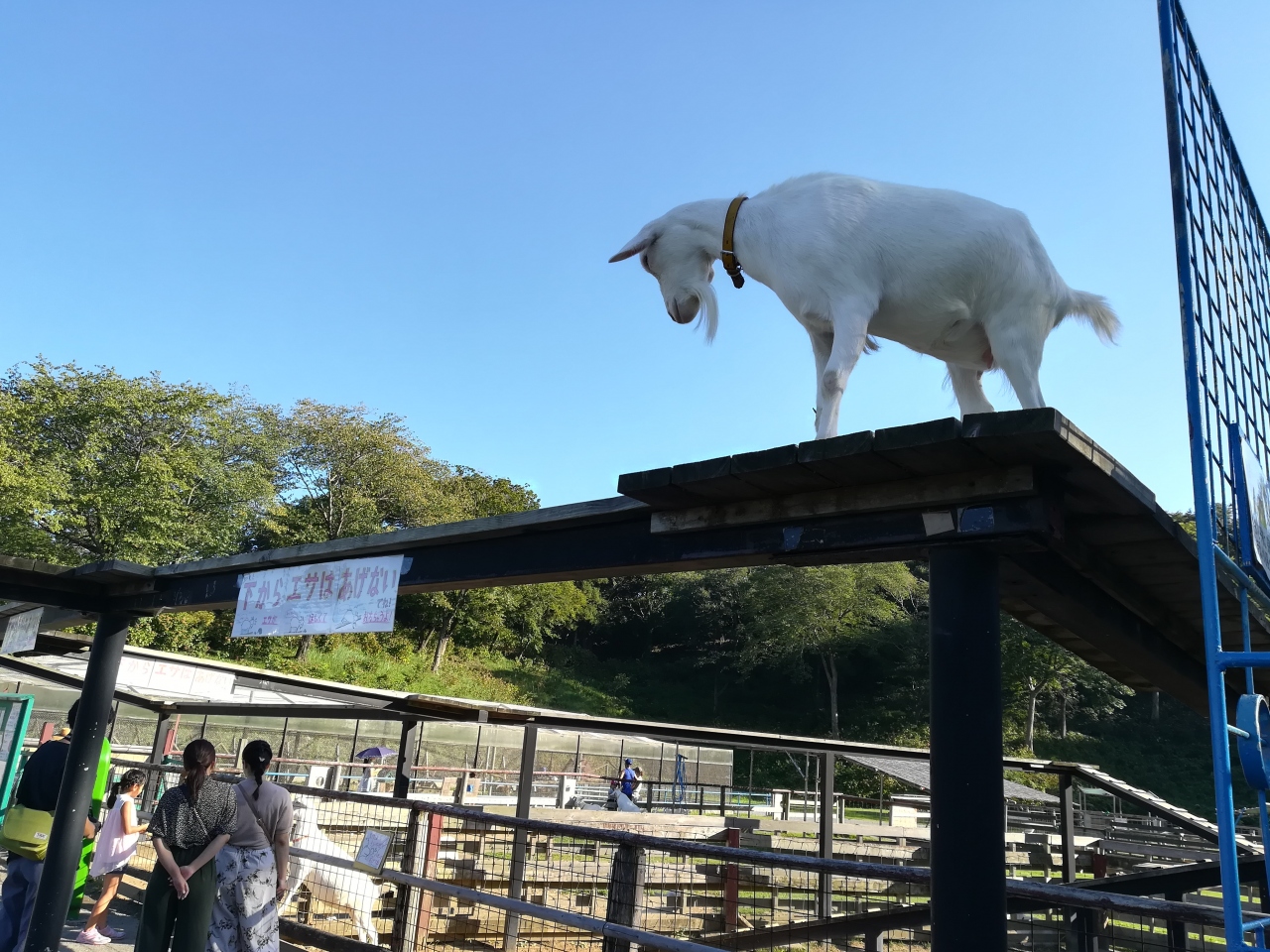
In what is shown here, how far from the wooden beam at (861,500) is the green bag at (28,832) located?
5049 mm

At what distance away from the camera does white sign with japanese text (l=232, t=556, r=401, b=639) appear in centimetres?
494

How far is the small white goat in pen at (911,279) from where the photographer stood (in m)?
3.59

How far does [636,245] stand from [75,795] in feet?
17.0

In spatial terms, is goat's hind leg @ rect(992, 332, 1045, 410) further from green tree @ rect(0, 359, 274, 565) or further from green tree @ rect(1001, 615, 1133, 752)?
green tree @ rect(1001, 615, 1133, 752)

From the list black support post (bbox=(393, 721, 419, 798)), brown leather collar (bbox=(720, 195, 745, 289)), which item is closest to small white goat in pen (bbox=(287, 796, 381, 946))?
black support post (bbox=(393, 721, 419, 798))

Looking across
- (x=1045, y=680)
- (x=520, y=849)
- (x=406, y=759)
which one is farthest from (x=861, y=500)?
(x=1045, y=680)

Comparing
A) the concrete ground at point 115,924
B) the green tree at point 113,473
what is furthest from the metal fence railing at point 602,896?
the green tree at point 113,473

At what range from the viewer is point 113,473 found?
2878 centimetres

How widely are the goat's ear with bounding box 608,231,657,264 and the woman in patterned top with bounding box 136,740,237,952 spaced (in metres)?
3.07

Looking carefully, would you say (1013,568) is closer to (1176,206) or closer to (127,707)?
(1176,206)

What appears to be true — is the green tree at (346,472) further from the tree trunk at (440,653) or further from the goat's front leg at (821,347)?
the goat's front leg at (821,347)

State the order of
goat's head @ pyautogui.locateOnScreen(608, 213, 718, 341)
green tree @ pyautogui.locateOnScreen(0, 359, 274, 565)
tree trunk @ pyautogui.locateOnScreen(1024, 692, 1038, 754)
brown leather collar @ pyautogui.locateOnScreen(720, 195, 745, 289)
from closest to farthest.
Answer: brown leather collar @ pyautogui.locateOnScreen(720, 195, 745, 289) → goat's head @ pyautogui.locateOnScreen(608, 213, 718, 341) → green tree @ pyautogui.locateOnScreen(0, 359, 274, 565) → tree trunk @ pyautogui.locateOnScreen(1024, 692, 1038, 754)

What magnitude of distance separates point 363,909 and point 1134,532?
21.9 feet

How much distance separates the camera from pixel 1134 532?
315 cm
